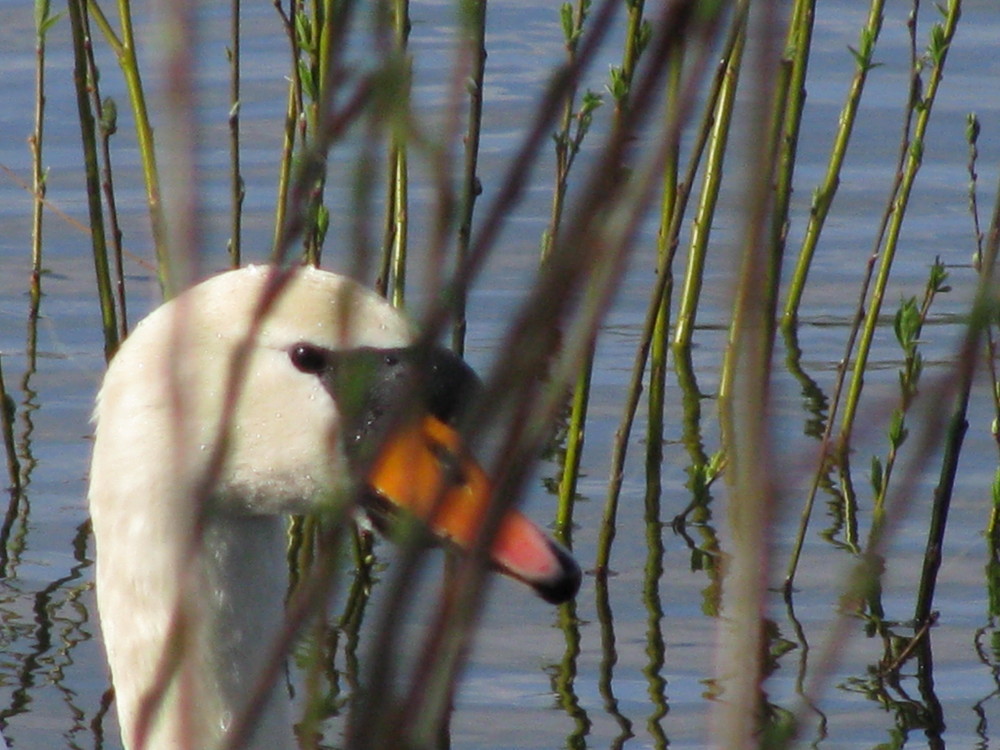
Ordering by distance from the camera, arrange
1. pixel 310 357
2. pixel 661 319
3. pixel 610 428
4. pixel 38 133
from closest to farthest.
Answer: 1. pixel 310 357
2. pixel 661 319
3. pixel 38 133
4. pixel 610 428

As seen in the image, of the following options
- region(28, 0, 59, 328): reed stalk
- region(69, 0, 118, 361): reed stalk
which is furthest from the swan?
region(28, 0, 59, 328): reed stalk

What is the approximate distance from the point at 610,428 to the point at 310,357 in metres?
3.00

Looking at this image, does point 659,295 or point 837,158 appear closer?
point 659,295

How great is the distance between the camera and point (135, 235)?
7.33 metres

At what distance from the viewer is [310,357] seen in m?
3.08

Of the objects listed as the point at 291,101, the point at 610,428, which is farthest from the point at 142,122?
→ the point at 610,428

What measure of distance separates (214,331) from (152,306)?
12.1 ft

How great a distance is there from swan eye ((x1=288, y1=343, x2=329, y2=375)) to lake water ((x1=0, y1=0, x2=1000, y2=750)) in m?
0.41

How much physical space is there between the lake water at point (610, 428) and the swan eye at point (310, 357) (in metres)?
0.41

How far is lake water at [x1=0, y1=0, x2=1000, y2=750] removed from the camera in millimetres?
4492

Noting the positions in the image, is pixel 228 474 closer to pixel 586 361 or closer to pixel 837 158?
pixel 586 361

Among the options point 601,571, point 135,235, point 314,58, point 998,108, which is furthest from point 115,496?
point 998,108

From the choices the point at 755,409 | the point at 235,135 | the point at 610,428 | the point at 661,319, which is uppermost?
the point at 755,409

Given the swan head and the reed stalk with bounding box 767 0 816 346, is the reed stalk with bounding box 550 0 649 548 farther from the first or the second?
the swan head
